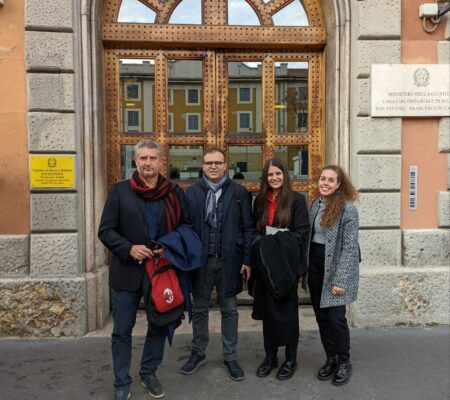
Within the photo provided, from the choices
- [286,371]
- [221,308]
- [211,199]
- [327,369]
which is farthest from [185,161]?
[327,369]

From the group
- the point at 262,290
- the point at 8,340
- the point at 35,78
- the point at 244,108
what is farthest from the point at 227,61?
the point at 8,340

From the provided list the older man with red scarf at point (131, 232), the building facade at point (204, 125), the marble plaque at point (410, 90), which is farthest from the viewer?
the marble plaque at point (410, 90)

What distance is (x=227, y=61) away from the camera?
15.9 ft

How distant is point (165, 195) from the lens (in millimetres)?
2951

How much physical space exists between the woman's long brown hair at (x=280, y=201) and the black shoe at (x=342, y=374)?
123 centimetres

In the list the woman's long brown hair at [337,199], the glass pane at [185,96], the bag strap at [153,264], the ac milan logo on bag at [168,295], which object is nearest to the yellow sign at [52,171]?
the glass pane at [185,96]

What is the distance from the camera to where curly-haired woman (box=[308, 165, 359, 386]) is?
3105mm

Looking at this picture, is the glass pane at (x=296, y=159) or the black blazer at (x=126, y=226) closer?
the black blazer at (x=126, y=226)

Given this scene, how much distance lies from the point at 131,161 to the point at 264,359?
2.68 meters

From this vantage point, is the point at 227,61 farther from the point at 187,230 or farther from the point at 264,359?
the point at 264,359

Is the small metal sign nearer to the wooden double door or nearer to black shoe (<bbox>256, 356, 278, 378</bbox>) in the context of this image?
the wooden double door

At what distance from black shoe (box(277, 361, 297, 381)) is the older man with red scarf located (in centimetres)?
110

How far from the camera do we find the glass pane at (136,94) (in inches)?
187

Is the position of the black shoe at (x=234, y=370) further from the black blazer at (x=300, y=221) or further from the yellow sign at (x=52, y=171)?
the yellow sign at (x=52, y=171)
